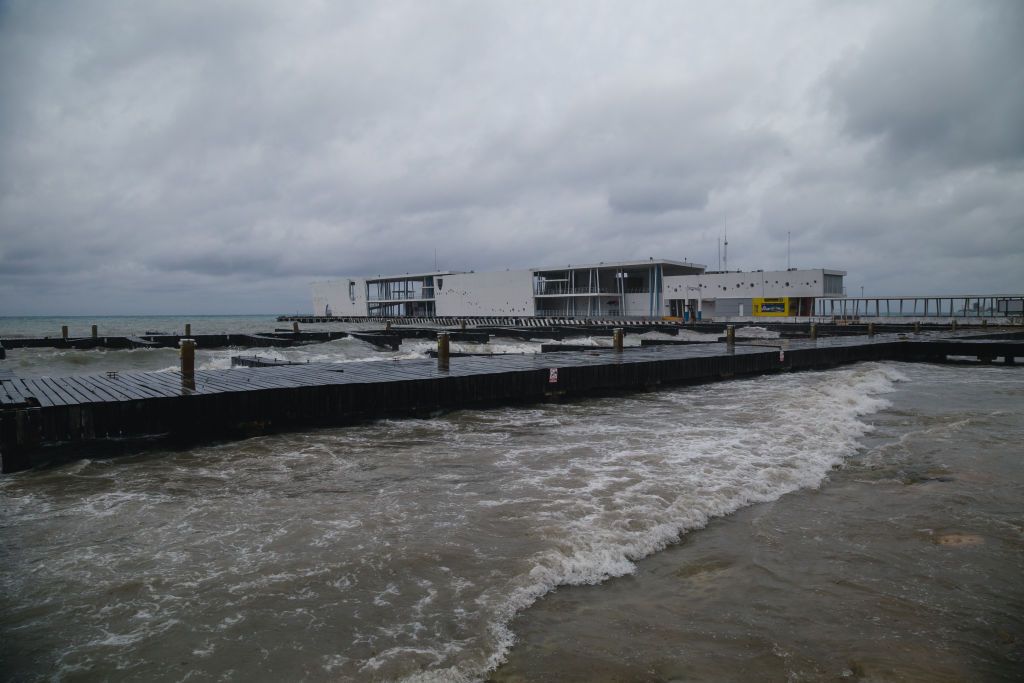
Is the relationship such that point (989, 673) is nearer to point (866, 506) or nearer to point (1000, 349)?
point (866, 506)

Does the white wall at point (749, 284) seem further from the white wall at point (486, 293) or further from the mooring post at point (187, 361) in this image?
the mooring post at point (187, 361)

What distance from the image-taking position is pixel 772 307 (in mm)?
59750

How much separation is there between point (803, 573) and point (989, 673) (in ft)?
5.02

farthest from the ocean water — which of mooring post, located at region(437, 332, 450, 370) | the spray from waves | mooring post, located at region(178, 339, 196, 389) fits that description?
mooring post, located at region(437, 332, 450, 370)

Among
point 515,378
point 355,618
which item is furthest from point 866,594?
Answer: point 515,378

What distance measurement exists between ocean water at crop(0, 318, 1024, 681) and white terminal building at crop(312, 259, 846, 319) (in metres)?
53.0

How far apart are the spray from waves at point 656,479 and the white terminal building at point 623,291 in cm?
4770

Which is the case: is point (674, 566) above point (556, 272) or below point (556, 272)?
below

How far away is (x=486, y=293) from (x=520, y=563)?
72691 mm

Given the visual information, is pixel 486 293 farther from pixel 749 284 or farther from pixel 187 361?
pixel 187 361

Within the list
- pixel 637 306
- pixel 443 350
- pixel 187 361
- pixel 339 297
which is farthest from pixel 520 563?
pixel 339 297

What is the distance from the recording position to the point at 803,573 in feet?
17.3

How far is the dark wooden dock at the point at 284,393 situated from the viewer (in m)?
9.48

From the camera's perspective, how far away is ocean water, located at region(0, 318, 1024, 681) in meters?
3.98
